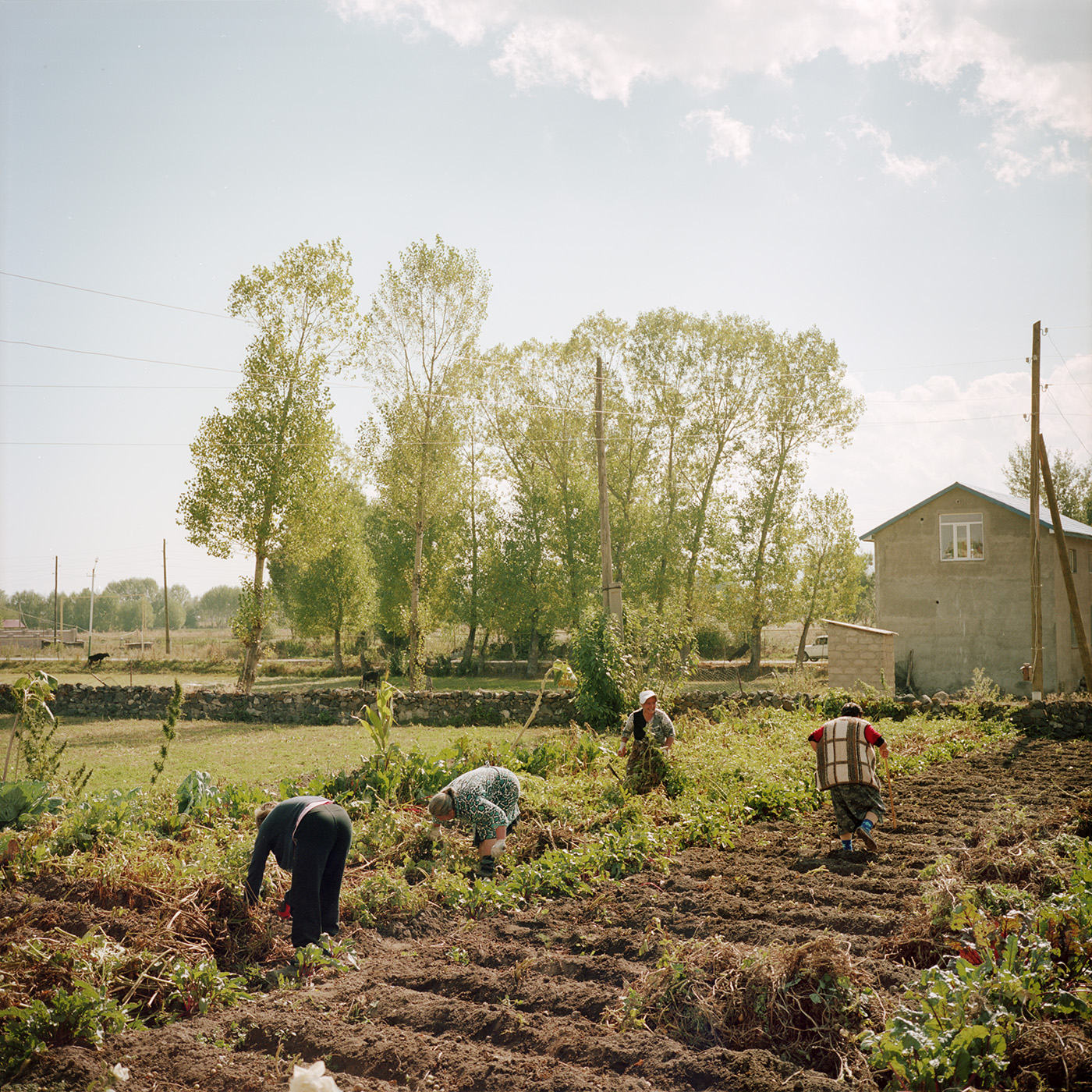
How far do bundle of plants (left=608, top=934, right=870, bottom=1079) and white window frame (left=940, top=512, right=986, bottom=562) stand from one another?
2367 cm

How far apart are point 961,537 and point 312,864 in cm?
2475

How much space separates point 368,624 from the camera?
39.9 meters

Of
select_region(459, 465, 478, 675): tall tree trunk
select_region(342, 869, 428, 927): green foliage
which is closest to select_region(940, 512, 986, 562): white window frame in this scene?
select_region(459, 465, 478, 675): tall tree trunk

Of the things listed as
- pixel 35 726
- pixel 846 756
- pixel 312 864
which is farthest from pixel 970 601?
pixel 35 726

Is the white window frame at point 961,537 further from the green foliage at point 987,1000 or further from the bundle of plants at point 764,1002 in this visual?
the bundle of plants at point 764,1002

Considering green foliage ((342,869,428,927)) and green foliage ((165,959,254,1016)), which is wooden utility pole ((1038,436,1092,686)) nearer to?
green foliage ((342,869,428,927))

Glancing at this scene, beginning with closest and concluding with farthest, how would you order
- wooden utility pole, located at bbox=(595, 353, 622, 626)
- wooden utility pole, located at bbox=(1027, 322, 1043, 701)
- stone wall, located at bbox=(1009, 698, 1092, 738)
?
stone wall, located at bbox=(1009, 698, 1092, 738), wooden utility pole, located at bbox=(1027, 322, 1043, 701), wooden utility pole, located at bbox=(595, 353, 622, 626)

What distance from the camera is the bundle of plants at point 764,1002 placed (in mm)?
3832

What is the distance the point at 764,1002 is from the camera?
4039 millimetres

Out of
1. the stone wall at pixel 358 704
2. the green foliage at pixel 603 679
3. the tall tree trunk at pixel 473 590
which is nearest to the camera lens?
the green foliage at pixel 603 679

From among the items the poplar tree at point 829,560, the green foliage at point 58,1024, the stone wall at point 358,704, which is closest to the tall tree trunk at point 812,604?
the poplar tree at point 829,560

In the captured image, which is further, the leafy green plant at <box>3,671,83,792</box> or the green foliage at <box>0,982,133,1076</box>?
the leafy green plant at <box>3,671,83,792</box>

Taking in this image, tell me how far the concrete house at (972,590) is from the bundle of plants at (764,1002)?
23102 mm

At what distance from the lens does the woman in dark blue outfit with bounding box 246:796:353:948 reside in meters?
5.24
